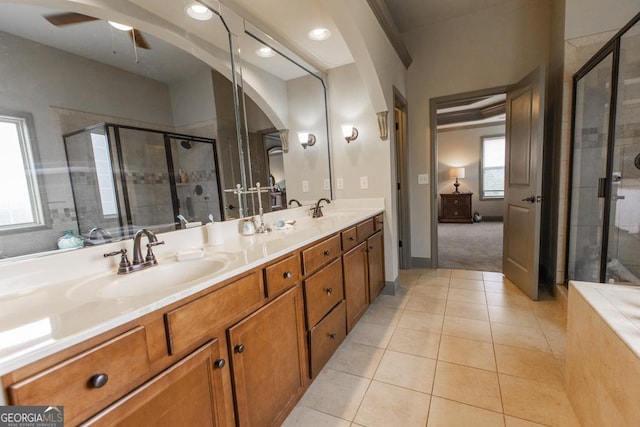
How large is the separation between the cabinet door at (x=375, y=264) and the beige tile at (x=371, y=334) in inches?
9.1

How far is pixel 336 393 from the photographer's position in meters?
1.54

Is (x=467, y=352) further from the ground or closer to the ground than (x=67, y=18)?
closer to the ground

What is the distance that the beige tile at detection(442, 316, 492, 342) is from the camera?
6.58 ft

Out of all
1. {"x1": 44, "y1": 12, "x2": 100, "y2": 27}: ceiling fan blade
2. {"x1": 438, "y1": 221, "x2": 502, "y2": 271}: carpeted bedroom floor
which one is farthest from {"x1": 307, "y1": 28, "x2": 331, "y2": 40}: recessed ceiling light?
{"x1": 438, "y1": 221, "x2": 502, "y2": 271}: carpeted bedroom floor

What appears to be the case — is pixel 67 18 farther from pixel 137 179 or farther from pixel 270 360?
pixel 270 360

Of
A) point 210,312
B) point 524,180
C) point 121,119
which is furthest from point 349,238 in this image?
point 524,180

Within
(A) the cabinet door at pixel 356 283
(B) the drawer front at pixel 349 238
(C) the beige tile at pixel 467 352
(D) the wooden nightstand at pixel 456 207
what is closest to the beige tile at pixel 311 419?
(A) the cabinet door at pixel 356 283

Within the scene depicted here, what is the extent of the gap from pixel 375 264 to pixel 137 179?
1908 millimetres

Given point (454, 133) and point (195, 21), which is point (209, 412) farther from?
point (454, 133)

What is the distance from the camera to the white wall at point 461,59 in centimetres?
281

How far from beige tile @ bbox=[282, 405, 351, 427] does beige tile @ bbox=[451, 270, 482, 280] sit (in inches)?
90.0

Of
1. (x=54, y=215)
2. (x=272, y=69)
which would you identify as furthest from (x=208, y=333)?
(x=272, y=69)

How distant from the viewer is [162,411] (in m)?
0.77
